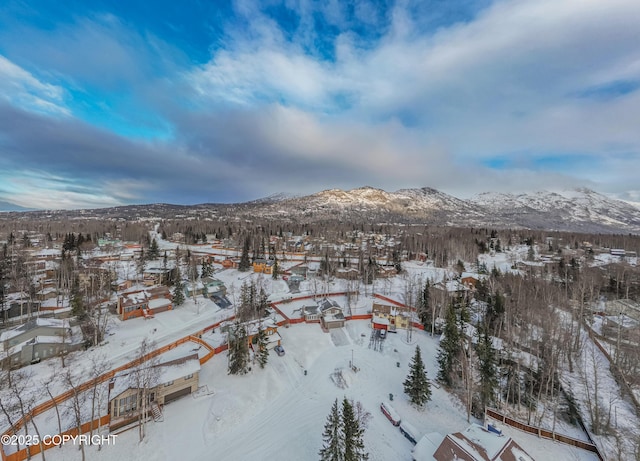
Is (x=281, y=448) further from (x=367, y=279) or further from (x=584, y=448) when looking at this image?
(x=367, y=279)

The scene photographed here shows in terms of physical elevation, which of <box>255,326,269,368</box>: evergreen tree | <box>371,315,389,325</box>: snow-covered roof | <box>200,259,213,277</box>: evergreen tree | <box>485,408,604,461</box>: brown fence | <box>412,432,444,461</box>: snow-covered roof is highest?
<box>200,259,213,277</box>: evergreen tree

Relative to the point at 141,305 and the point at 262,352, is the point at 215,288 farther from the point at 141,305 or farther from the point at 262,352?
the point at 262,352

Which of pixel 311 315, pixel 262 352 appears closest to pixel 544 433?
pixel 262 352

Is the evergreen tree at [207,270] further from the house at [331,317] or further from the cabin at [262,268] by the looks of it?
the house at [331,317]

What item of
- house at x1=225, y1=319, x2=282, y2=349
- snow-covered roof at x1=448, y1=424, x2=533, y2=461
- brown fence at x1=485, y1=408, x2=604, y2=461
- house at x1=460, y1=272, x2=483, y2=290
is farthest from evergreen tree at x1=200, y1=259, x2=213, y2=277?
house at x1=460, y1=272, x2=483, y2=290

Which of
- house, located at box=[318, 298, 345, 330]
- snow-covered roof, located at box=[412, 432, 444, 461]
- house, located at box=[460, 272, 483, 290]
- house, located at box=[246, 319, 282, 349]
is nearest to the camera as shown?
snow-covered roof, located at box=[412, 432, 444, 461]

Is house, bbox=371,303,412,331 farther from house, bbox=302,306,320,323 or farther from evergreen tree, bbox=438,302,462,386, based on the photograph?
evergreen tree, bbox=438,302,462,386

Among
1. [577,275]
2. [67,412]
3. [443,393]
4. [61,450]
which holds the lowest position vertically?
[443,393]

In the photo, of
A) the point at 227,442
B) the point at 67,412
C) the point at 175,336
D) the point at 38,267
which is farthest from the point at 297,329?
the point at 38,267
